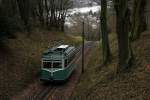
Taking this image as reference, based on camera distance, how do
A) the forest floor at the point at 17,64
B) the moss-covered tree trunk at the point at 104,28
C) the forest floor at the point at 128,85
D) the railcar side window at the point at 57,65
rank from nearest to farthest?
the forest floor at the point at 128,85
the forest floor at the point at 17,64
the railcar side window at the point at 57,65
the moss-covered tree trunk at the point at 104,28

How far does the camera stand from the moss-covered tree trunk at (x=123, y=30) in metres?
17.4

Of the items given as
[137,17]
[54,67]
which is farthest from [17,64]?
[137,17]

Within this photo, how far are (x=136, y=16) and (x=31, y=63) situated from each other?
11966 millimetres

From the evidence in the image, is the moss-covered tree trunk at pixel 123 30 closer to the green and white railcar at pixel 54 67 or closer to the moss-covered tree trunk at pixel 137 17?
the green and white railcar at pixel 54 67

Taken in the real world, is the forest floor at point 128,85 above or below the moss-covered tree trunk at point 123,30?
below

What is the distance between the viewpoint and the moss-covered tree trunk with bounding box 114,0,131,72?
17.4 metres

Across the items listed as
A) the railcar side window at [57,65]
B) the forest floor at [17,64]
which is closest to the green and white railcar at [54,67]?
the railcar side window at [57,65]

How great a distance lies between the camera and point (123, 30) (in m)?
18.0

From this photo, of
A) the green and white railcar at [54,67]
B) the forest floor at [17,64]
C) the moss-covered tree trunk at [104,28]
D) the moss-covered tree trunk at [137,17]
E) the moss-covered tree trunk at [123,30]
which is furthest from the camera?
the moss-covered tree trunk at [137,17]

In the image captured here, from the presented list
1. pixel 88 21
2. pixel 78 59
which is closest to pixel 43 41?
pixel 78 59

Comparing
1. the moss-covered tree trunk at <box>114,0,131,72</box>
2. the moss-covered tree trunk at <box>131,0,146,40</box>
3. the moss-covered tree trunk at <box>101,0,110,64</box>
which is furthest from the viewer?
the moss-covered tree trunk at <box>131,0,146,40</box>

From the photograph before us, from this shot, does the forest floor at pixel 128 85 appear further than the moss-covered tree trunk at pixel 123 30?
No

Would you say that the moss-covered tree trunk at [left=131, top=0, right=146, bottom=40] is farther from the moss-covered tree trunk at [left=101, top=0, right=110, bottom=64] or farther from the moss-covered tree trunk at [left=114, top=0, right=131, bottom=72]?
the moss-covered tree trunk at [left=114, top=0, right=131, bottom=72]

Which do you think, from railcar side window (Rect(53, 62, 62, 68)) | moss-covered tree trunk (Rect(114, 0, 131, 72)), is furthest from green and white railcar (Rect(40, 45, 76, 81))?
moss-covered tree trunk (Rect(114, 0, 131, 72))
